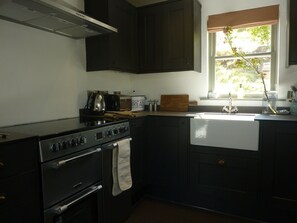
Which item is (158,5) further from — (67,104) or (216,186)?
(216,186)

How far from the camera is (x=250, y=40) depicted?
2572 millimetres

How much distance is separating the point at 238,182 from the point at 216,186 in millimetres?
220

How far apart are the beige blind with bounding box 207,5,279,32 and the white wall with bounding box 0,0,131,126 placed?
5.26ft

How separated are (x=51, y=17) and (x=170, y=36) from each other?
4.73 feet

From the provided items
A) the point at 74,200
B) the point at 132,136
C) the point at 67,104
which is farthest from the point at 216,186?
the point at 67,104

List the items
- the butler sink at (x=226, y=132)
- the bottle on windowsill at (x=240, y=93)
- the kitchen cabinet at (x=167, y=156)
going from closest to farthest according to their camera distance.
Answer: the butler sink at (x=226, y=132)
the kitchen cabinet at (x=167, y=156)
the bottle on windowsill at (x=240, y=93)

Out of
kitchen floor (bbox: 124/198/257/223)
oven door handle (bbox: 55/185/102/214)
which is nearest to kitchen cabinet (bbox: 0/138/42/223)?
oven door handle (bbox: 55/185/102/214)

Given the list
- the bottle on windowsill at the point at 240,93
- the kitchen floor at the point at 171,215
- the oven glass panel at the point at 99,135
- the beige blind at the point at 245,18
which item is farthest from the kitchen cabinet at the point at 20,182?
the beige blind at the point at 245,18

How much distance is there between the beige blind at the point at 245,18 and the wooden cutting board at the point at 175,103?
92 cm

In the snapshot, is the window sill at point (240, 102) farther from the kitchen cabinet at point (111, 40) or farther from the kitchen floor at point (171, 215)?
the kitchen floor at point (171, 215)

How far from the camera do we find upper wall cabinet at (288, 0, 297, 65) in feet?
6.75

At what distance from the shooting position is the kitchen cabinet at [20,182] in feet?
3.54

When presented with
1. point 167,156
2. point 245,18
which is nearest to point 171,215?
point 167,156

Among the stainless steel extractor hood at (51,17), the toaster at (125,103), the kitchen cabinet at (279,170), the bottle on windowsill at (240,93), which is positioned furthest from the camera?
Answer: the toaster at (125,103)
